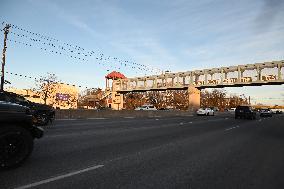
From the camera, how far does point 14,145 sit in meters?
5.87

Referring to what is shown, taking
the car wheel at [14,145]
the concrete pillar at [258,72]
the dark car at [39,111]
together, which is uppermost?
the concrete pillar at [258,72]

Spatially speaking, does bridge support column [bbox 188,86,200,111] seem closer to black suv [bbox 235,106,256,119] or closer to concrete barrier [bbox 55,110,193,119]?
concrete barrier [bbox 55,110,193,119]

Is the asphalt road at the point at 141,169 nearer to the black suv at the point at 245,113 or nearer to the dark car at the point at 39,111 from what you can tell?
the dark car at the point at 39,111

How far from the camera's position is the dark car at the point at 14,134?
5.64 m

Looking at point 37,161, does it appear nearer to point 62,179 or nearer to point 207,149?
point 62,179

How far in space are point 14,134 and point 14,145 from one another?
8.2 inches

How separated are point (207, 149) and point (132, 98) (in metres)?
110

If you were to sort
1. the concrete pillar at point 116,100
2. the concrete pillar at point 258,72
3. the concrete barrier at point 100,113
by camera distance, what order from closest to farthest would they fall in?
the concrete barrier at point 100,113 → the concrete pillar at point 258,72 → the concrete pillar at point 116,100

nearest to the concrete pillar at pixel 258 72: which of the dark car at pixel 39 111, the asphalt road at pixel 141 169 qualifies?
the dark car at pixel 39 111

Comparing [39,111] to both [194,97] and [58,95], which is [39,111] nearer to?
[194,97]

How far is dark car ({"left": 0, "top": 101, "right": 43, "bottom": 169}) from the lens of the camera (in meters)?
5.64

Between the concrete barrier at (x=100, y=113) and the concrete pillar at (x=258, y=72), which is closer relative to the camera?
the concrete barrier at (x=100, y=113)

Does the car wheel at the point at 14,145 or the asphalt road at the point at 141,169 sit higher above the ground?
the car wheel at the point at 14,145

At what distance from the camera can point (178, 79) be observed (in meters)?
70.3
